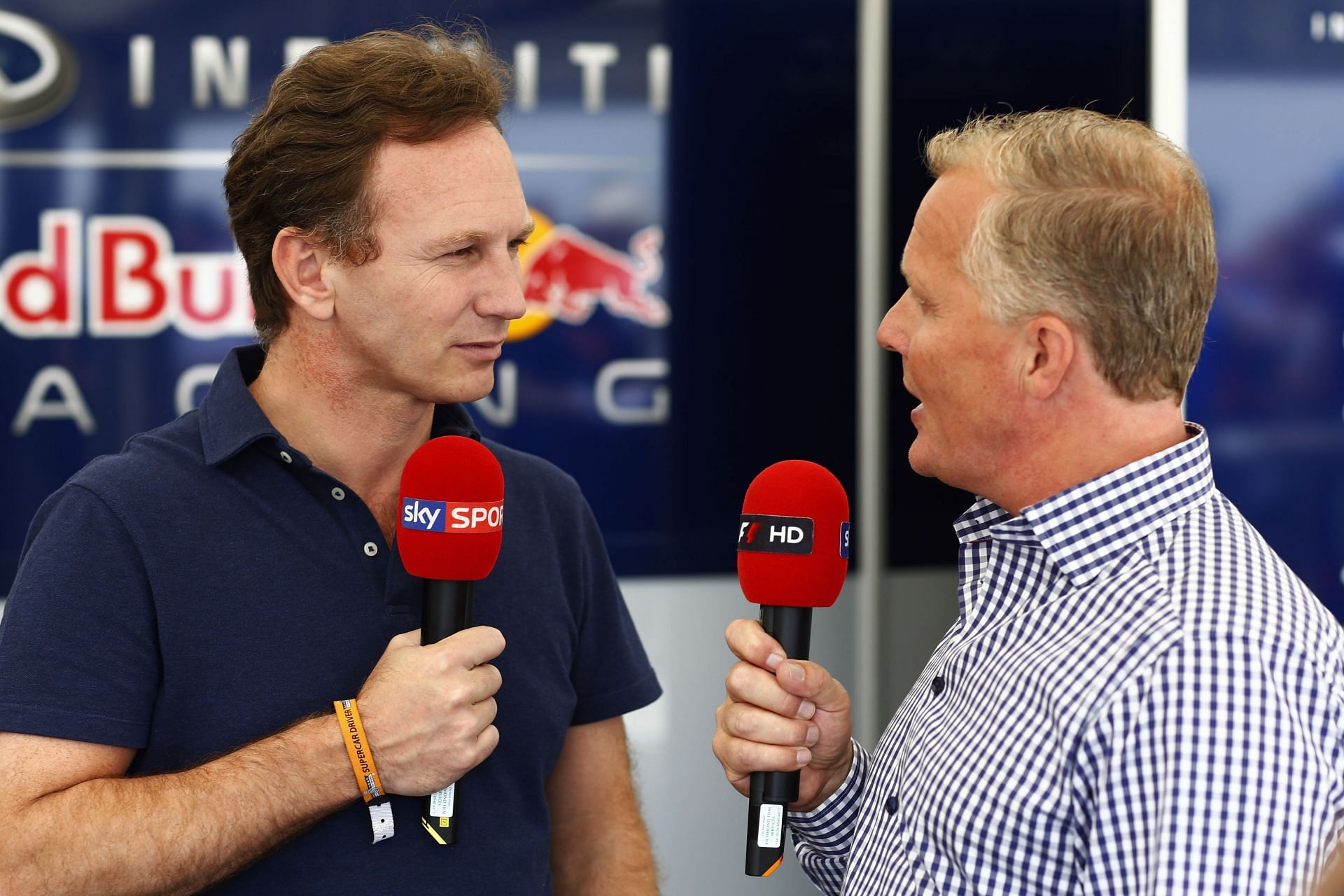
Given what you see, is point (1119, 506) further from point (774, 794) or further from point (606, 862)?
point (606, 862)

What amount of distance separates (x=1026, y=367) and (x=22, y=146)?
2.36 meters

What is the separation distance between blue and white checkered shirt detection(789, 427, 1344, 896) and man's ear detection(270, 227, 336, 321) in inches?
33.0

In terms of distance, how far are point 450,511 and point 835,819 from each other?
58 centimetres

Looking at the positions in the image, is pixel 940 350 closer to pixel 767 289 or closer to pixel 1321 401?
pixel 1321 401

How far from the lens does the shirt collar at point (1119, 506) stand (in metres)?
1.27

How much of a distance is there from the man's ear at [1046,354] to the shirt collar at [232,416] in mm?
737

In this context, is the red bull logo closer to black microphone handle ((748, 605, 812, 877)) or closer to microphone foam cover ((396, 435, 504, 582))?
microphone foam cover ((396, 435, 504, 582))

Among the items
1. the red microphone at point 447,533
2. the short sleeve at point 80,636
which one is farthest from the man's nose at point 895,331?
the short sleeve at point 80,636

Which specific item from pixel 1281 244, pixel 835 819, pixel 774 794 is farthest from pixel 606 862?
pixel 1281 244

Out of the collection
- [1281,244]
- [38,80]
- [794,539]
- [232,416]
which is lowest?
[794,539]

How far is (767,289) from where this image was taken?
3182mm

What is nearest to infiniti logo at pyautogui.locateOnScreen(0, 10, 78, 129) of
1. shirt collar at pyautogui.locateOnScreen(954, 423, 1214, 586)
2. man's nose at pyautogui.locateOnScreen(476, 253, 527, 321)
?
man's nose at pyautogui.locateOnScreen(476, 253, 527, 321)

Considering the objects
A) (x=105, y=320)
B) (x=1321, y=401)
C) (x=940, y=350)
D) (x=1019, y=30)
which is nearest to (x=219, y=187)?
(x=105, y=320)

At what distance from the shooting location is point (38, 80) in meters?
2.83
